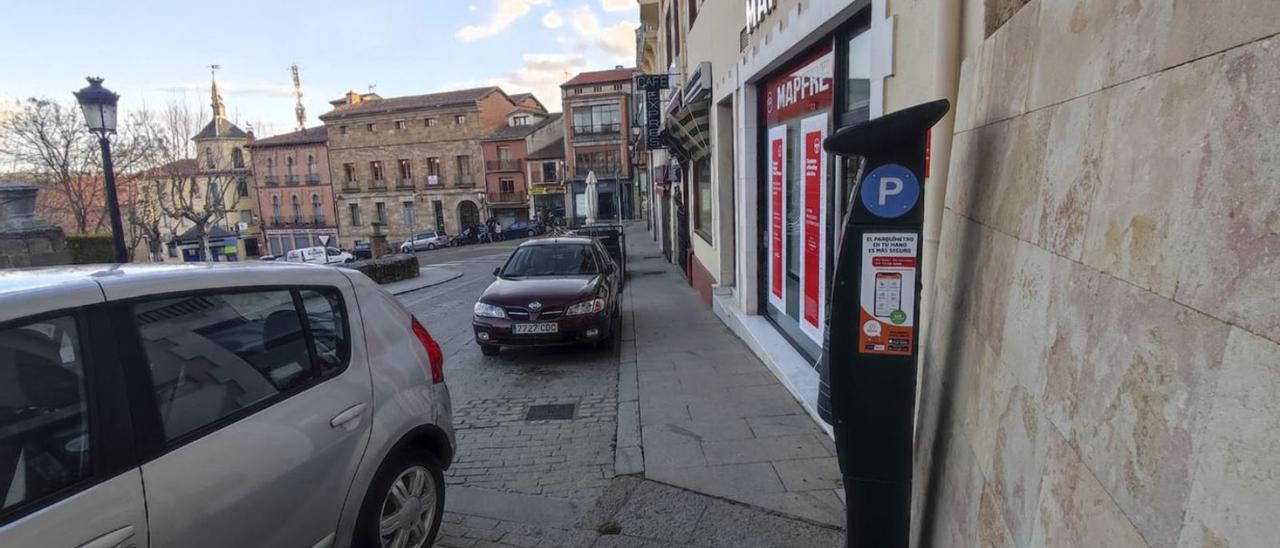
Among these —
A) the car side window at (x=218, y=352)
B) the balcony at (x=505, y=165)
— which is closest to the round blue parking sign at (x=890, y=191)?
the car side window at (x=218, y=352)

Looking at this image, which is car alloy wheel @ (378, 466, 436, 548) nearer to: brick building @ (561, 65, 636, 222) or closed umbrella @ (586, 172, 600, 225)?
closed umbrella @ (586, 172, 600, 225)

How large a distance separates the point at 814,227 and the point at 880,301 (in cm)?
335

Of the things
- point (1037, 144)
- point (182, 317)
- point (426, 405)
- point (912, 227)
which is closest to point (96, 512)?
point (182, 317)

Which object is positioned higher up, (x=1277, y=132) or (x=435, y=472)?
(x=1277, y=132)

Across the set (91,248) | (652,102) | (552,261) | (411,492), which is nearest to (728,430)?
(411,492)

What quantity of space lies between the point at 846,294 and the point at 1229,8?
152 centimetres

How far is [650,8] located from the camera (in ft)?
77.2

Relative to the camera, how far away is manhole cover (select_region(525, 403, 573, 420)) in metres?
5.73

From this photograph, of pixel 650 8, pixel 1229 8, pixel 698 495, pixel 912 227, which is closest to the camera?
pixel 1229 8

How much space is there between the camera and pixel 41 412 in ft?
5.98

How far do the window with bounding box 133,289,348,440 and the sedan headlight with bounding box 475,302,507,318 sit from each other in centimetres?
458

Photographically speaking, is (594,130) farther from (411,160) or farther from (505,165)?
(411,160)

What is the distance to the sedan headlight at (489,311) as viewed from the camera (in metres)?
7.66

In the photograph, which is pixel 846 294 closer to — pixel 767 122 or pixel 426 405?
pixel 426 405
